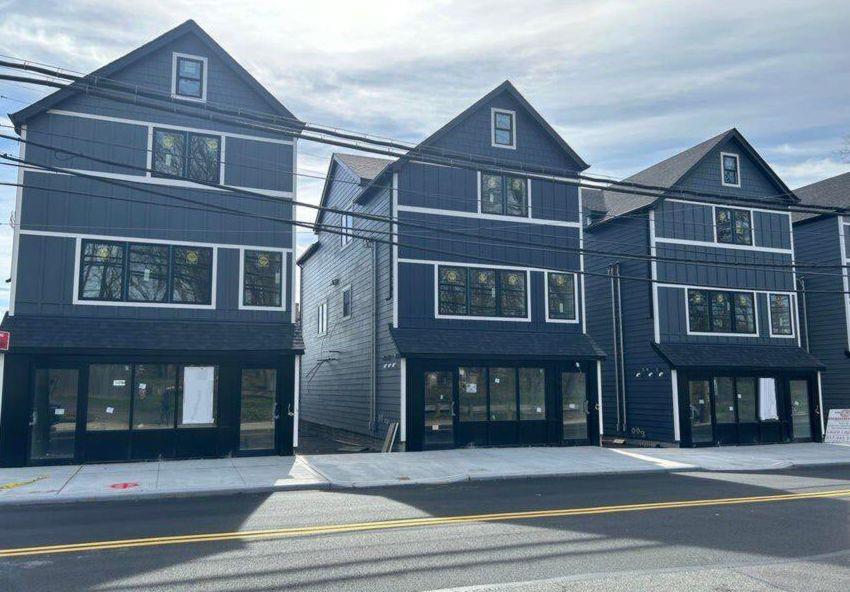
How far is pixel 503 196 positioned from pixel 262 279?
8.40 meters

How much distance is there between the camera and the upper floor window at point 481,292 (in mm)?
22578

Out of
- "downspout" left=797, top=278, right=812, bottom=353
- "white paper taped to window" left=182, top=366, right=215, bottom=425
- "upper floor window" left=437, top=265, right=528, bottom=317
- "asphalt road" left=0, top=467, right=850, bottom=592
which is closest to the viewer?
"asphalt road" left=0, top=467, right=850, bottom=592

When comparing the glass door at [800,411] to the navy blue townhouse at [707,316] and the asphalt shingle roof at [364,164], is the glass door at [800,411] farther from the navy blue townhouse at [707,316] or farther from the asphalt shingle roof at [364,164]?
the asphalt shingle roof at [364,164]

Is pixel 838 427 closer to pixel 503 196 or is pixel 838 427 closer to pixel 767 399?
pixel 767 399

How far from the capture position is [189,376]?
19000 millimetres

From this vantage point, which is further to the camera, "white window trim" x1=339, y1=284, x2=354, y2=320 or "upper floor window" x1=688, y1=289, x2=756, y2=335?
"white window trim" x1=339, y1=284, x2=354, y2=320

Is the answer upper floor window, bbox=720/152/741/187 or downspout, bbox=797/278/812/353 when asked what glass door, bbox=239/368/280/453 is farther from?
downspout, bbox=797/278/812/353

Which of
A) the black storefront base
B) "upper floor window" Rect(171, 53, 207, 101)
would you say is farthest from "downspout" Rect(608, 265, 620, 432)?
"upper floor window" Rect(171, 53, 207, 101)

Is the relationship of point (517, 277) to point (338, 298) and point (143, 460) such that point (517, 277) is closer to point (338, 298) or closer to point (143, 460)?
point (338, 298)

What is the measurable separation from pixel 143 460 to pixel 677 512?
43.2ft

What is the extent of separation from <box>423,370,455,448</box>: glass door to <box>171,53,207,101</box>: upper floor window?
10489 millimetres

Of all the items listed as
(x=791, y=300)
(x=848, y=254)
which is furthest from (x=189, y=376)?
(x=848, y=254)

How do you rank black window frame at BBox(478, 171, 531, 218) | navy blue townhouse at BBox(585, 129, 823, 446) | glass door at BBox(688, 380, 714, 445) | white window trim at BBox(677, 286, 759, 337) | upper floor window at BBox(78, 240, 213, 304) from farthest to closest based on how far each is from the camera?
white window trim at BBox(677, 286, 759, 337)
navy blue townhouse at BBox(585, 129, 823, 446)
glass door at BBox(688, 380, 714, 445)
black window frame at BBox(478, 171, 531, 218)
upper floor window at BBox(78, 240, 213, 304)

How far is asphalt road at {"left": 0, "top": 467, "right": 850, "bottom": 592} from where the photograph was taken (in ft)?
25.4
